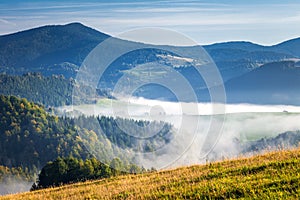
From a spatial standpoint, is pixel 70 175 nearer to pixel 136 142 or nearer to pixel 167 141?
pixel 167 141

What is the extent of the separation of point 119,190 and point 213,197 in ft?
26.3

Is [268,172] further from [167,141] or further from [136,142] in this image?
[136,142]

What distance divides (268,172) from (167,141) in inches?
4299

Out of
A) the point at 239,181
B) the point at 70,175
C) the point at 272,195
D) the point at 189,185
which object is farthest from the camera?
the point at 70,175

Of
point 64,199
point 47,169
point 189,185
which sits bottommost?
point 47,169

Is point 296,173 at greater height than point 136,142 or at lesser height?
greater

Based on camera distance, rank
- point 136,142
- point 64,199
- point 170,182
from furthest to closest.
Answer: point 136,142, point 64,199, point 170,182

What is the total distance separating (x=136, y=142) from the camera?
613 ft

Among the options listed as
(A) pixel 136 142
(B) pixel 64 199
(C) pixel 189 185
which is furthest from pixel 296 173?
(A) pixel 136 142

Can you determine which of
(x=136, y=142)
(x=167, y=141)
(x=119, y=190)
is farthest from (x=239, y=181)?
(x=136, y=142)

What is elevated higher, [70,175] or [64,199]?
[64,199]

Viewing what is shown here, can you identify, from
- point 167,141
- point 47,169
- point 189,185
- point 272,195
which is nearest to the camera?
point 272,195

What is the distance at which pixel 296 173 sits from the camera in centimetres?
1834

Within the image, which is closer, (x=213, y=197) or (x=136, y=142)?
(x=213, y=197)
